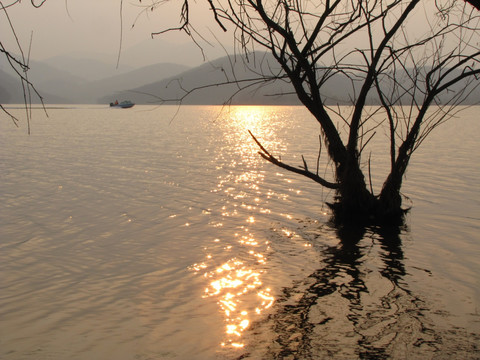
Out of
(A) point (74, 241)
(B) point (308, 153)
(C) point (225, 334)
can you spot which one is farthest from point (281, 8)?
(B) point (308, 153)

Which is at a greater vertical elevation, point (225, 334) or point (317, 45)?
point (317, 45)

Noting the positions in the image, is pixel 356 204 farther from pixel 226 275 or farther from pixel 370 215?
pixel 226 275

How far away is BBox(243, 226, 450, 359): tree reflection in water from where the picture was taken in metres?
5.61

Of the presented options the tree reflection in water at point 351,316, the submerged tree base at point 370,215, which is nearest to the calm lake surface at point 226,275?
the tree reflection in water at point 351,316

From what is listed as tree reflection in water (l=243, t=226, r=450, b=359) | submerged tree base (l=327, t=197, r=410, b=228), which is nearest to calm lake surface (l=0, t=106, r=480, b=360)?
tree reflection in water (l=243, t=226, r=450, b=359)

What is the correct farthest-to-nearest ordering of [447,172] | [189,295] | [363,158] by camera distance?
[363,158]
[447,172]
[189,295]

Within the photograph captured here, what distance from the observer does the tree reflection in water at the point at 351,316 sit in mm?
5609

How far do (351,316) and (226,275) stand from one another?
241 centimetres

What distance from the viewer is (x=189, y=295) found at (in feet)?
24.1

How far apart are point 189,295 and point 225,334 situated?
55.7 inches

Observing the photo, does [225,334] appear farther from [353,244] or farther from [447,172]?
[447,172]

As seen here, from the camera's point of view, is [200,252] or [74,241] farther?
[74,241]

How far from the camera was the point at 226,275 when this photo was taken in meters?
8.28

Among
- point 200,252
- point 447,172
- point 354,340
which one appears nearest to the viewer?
point 354,340
